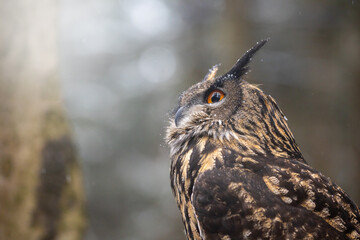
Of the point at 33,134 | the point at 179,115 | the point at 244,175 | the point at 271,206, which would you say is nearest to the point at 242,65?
the point at 179,115

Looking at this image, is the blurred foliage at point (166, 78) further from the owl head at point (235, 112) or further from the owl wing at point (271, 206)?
the owl wing at point (271, 206)

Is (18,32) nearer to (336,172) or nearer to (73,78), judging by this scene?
(336,172)

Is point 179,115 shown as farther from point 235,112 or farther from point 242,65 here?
point 242,65

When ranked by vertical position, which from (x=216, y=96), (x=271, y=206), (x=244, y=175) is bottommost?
(x=271, y=206)

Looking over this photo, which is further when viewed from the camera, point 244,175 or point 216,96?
point 216,96

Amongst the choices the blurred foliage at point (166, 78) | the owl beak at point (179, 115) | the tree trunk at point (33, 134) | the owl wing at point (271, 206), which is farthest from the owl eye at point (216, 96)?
the tree trunk at point (33, 134)

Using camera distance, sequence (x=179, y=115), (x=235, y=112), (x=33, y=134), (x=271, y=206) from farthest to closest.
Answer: (x=33, y=134)
(x=179, y=115)
(x=235, y=112)
(x=271, y=206)
